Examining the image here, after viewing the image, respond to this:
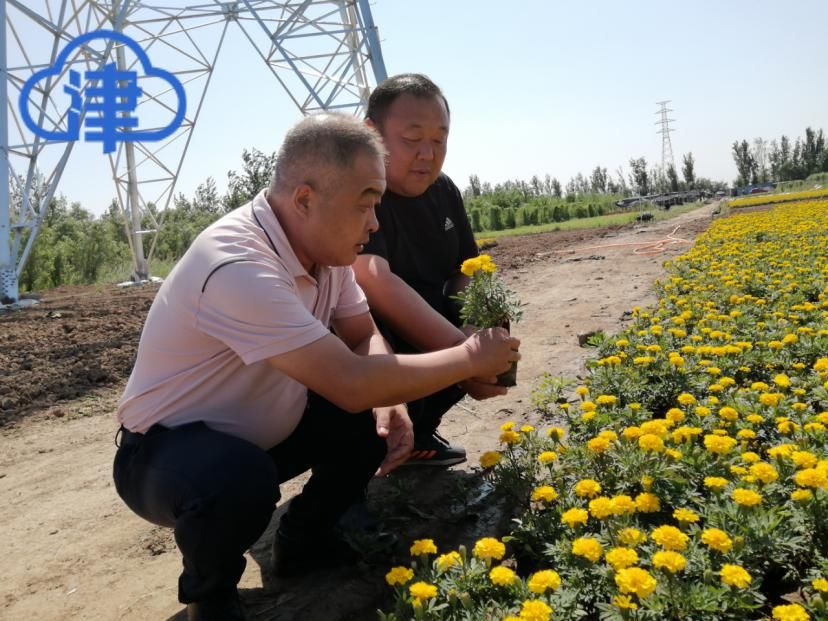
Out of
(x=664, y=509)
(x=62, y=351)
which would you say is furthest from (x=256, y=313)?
(x=62, y=351)

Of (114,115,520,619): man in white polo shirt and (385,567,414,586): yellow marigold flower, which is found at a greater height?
(114,115,520,619): man in white polo shirt

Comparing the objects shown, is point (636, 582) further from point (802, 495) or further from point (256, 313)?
point (256, 313)

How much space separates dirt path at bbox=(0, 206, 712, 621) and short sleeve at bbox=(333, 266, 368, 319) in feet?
2.38

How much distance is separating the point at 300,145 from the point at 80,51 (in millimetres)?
10197

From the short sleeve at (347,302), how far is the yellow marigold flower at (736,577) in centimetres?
127

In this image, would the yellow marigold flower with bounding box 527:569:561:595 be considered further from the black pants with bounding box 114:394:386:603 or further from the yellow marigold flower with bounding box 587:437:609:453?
the black pants with bounding box 114:394:386:603

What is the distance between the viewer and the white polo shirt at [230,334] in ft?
5.09

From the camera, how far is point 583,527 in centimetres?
185

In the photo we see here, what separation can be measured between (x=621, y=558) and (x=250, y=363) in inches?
38.9

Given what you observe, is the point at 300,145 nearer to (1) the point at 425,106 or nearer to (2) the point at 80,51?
(1) the point at 425,106

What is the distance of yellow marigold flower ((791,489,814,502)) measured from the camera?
1.64 meters

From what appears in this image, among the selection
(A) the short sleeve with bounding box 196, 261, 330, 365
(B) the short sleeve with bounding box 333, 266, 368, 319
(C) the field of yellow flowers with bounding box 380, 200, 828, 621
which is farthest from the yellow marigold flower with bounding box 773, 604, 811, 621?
(B) the short sleeve with bounding box 333, 266, 368, 319

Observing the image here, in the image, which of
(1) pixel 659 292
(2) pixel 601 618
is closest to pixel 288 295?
(2) pixel 601 618

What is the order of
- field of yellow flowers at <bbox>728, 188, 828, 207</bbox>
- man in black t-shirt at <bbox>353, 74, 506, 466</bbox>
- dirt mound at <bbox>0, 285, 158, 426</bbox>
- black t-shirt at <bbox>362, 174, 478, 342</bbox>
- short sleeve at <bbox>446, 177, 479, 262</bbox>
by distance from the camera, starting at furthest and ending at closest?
1. field of yellow flowers at <bbox>728, 188, 828, 207</bbox>
2. dirt mound at <bbox>0, 285, 158, 426</bbox>
3. short sleeve at <bbox>446, 177, 479, 262</bbox>
4. black t-shirt at <bbox>362, 174, 478, 342</bbox>
5. man in black t-shirt at <bbox>353, 74, 506, 466</bbox>
